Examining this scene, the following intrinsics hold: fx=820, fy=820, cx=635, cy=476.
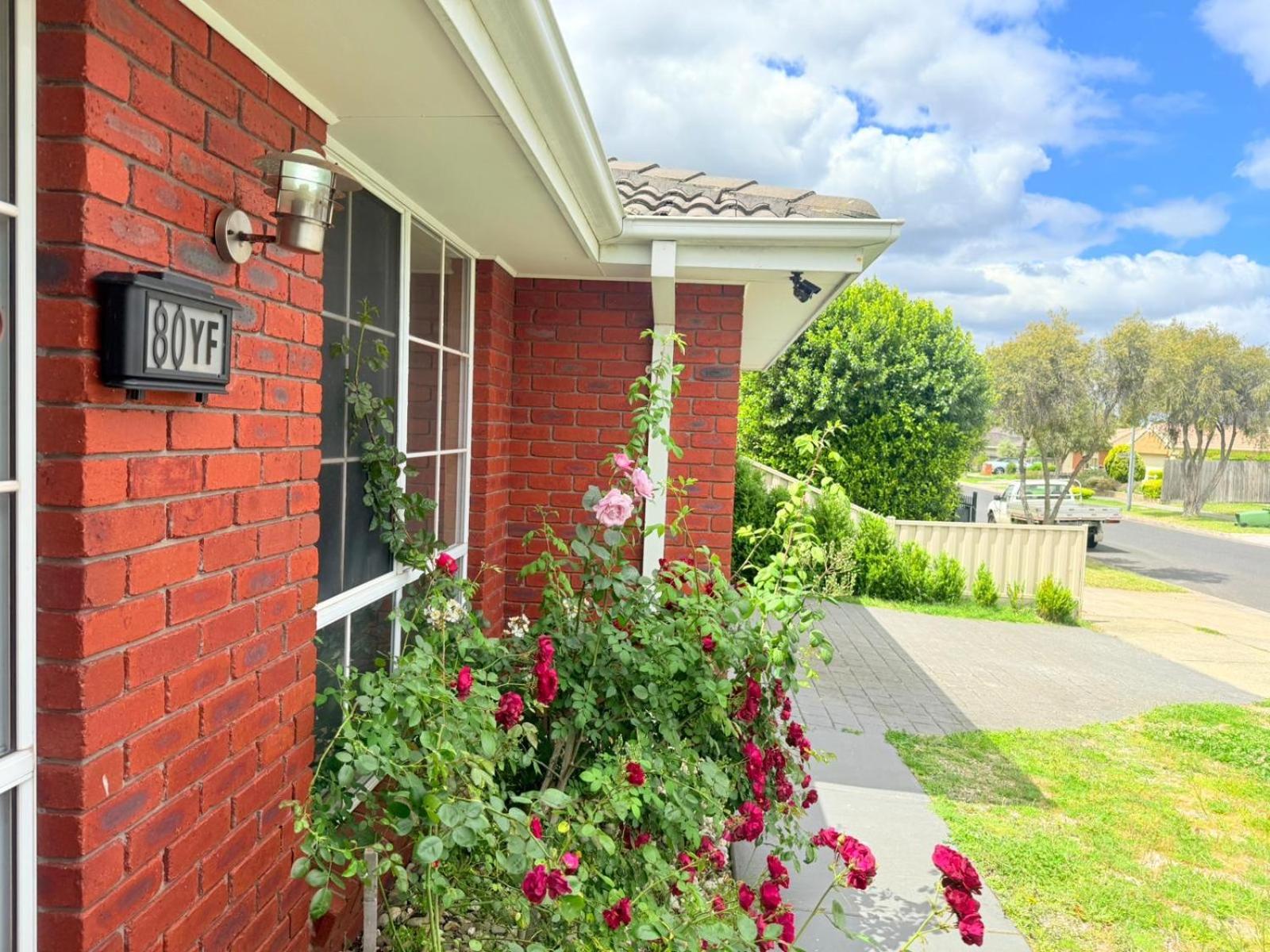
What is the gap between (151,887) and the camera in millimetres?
1539

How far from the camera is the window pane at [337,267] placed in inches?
100

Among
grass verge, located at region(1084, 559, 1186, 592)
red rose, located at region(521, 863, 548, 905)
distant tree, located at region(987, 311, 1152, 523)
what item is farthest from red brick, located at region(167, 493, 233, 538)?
distant tree, located at region(987, 311, 1152, 523)

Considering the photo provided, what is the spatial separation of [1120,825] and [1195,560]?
51.9ft

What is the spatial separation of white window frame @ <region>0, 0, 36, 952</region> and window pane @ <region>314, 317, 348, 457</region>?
122 cm

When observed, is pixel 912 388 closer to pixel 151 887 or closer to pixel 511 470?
pixel 511 470

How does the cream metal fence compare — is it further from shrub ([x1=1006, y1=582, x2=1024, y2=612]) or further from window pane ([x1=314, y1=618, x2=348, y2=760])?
window pane ([x1=314, y1=618, x2=348, y2=760])

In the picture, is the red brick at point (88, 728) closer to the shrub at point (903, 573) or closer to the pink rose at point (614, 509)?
the pink rose at point (614, 509)

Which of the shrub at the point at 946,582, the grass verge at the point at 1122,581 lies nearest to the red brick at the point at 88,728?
the shrub at the point at 946,582

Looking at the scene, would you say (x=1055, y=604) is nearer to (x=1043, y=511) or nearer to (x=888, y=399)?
(x=888, y=399)

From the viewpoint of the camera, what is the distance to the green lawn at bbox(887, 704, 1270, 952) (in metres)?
3.38

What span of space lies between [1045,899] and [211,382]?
12.3 feet

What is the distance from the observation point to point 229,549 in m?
1.78

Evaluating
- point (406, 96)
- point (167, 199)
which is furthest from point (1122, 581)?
point (167, 199)

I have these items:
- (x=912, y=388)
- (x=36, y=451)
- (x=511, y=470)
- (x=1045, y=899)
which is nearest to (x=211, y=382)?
(x=36, y=451)
